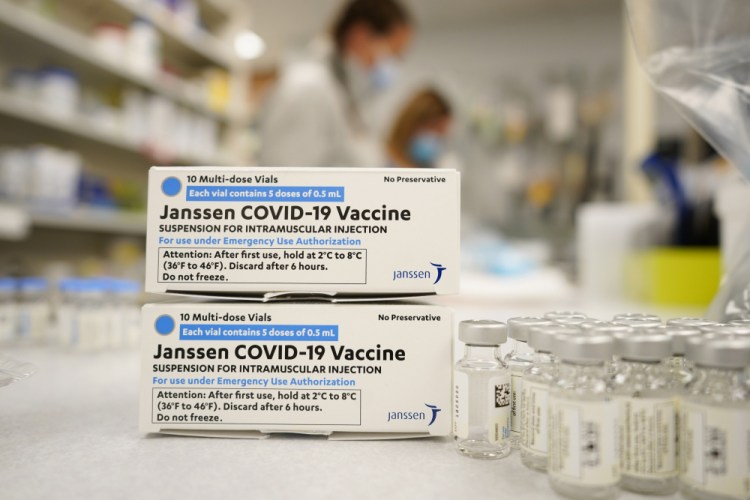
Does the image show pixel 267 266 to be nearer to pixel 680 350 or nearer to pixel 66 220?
pixel 680 350

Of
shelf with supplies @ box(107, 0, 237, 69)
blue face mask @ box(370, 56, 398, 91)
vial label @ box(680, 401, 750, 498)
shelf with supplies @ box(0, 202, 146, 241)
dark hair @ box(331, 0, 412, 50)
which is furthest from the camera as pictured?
shelf with supplies @ box(107, 0, 237, 69)

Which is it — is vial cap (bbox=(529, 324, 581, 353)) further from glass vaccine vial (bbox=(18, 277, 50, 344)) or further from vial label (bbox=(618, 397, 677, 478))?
glass vaccine vial (bbox=(18, 277, 50, 344))

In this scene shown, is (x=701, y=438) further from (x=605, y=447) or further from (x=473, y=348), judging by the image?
(x=473, y=348)

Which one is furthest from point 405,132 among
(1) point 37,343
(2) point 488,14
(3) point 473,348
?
(3) point 473,348

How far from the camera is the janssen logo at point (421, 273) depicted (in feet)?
1.94

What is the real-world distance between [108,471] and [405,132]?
3946mm

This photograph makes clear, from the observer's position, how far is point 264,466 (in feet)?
1.63

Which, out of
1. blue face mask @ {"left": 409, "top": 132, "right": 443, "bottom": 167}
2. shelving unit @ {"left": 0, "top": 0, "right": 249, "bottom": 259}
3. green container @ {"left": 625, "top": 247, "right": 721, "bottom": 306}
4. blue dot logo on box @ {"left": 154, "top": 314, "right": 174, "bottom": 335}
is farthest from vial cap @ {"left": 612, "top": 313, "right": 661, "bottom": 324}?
blue face mask @ {"left": 409, "top": 132, "right": 443, "bottom": 167}

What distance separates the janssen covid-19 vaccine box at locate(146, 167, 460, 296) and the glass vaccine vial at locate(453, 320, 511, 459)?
77mm

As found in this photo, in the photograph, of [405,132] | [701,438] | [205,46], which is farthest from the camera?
[405,132]

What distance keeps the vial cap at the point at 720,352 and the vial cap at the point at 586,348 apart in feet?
0.23

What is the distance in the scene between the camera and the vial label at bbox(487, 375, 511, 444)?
522mm

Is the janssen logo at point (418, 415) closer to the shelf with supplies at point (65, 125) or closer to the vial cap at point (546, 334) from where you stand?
the vial cap at point (546, 334)

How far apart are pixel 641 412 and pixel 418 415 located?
0.25 m
